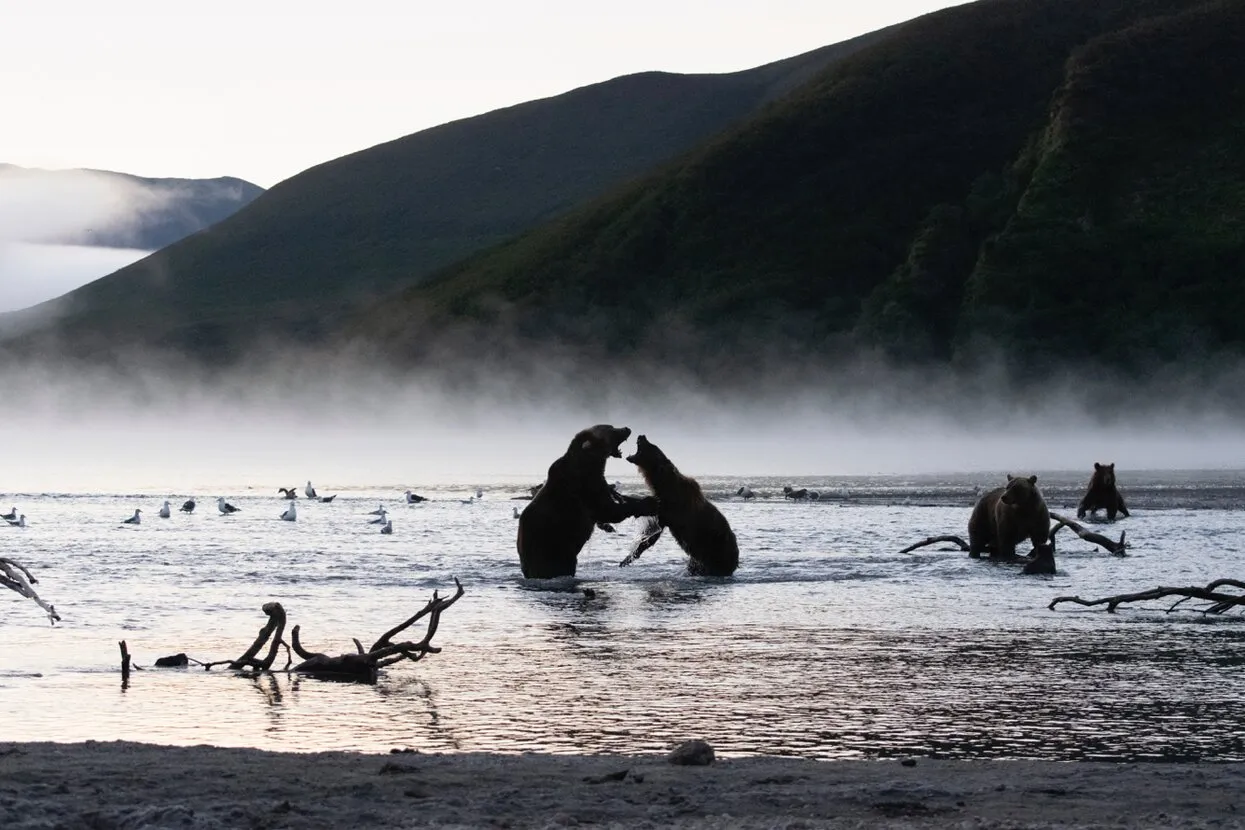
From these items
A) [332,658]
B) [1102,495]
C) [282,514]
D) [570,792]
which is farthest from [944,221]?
[570,792]

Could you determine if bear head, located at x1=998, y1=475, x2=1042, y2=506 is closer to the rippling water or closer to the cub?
the cub

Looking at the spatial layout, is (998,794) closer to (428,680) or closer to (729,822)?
(729,822)

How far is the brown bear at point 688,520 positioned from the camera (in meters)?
24.8

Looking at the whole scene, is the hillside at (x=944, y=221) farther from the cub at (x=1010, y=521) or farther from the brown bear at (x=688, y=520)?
the brown bear at (x=688, y=520)

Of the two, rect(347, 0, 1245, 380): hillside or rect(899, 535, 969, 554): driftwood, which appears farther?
rect(347, 0, 1245, 380): hillside

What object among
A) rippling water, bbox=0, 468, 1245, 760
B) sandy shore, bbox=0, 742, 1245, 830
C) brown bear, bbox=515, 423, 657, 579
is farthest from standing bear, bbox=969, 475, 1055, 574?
sandy shore, bbox=0, 742, 1245, 830

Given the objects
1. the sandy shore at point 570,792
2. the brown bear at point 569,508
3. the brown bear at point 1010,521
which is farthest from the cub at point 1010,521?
the sandy shore at point 570,792

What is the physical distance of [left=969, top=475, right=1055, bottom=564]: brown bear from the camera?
2728cm

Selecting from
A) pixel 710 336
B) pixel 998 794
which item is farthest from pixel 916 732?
pixel 710 336

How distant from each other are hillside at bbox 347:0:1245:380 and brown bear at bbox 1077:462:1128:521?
3181 inches

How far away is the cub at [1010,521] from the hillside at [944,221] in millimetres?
91937

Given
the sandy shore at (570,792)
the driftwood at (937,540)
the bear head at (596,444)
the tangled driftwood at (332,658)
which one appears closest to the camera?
the sandy shore at (570,792)

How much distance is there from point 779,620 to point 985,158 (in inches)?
5050

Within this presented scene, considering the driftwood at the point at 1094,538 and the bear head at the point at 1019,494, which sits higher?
the bear head at the point at 1019,494
